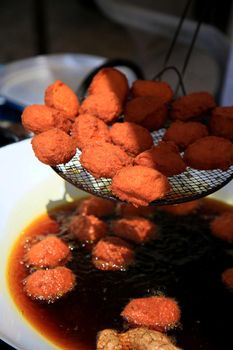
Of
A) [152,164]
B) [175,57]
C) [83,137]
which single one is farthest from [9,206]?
[175,57]

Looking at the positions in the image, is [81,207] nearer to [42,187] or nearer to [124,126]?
[42,187]

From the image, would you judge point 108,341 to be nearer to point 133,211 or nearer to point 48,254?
point 48,254

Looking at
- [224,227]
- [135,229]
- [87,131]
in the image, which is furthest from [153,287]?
[87,131]

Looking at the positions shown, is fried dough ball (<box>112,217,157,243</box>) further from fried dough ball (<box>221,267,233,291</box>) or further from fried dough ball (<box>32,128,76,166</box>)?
fried dough ball (<box>32,128,76,166</box>)

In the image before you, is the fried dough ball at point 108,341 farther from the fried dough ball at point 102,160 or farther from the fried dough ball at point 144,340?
the fried dough ball at point 102,160

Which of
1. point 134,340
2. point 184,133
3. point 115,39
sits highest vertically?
point 184,133

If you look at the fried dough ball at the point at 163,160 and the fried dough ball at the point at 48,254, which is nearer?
the fried dough ball at the point at 163,160

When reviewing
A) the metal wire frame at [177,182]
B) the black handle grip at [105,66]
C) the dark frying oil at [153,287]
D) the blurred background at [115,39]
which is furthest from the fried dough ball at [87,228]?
the blurred background at [115,39]
